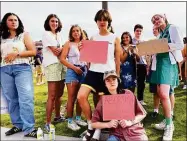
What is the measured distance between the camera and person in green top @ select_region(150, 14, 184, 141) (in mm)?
3551

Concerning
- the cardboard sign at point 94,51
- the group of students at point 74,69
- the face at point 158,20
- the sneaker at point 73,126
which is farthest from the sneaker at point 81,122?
the face at point 158,20

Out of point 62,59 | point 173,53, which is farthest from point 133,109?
point 62,59

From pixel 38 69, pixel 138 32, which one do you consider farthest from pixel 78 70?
pixel 38 69

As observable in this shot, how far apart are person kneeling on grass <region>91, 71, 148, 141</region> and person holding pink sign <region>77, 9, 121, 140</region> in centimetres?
20

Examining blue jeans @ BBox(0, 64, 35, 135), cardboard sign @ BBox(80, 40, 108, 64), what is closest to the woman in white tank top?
blue jeans @ BBox(0, 64, 35, 135)

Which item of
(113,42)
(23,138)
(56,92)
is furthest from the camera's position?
(56,92)

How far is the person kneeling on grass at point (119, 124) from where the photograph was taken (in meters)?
3.09

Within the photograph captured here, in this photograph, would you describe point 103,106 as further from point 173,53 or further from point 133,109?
point 173,53

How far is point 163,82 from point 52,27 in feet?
5.33

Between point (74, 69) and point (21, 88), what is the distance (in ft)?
2.41

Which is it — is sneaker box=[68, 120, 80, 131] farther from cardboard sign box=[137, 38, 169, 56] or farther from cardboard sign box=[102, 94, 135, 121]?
cardboard sign box=[137, 38, 169, 56]

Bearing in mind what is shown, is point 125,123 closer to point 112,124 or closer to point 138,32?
point 112,124

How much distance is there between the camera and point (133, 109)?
3176mm

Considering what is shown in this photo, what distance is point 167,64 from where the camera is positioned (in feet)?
12.0
